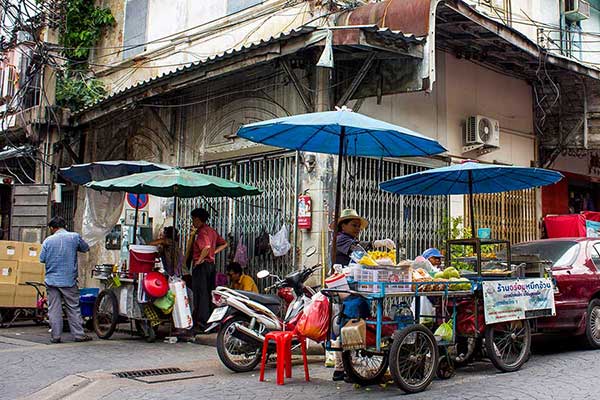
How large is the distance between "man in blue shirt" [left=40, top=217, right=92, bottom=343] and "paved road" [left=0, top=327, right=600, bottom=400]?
0.41 meters

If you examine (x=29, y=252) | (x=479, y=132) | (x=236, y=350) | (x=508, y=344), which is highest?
(x=479, y=132)

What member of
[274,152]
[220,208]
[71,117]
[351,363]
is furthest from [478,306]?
[71,117]

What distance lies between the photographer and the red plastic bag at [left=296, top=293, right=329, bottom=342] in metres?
6.62

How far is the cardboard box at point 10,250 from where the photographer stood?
1119 centimetres

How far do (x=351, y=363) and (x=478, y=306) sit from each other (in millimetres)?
1678

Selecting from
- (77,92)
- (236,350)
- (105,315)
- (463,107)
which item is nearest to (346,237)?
(236,350)

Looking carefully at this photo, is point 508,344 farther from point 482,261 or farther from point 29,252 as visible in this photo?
point 29,252

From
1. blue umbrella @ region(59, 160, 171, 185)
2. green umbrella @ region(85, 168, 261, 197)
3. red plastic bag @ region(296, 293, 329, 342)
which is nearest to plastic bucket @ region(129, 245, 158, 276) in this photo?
green umbrella @ region(85, 168, 261, 197)

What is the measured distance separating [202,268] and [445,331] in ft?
14.2

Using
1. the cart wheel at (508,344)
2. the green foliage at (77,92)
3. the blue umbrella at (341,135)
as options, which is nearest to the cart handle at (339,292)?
the blue umbrella at (341,135)

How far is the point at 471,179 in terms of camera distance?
332 inches

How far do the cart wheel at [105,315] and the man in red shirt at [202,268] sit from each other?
1.22 m

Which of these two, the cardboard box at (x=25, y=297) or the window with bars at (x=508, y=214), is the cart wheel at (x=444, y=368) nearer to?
the window with bars at (x=508, y=214)

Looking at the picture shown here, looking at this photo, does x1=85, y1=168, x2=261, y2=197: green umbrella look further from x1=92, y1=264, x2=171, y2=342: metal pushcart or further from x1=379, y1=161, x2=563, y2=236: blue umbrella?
x1=379, y1=161, x2=563, y2=236: blue umbrella
